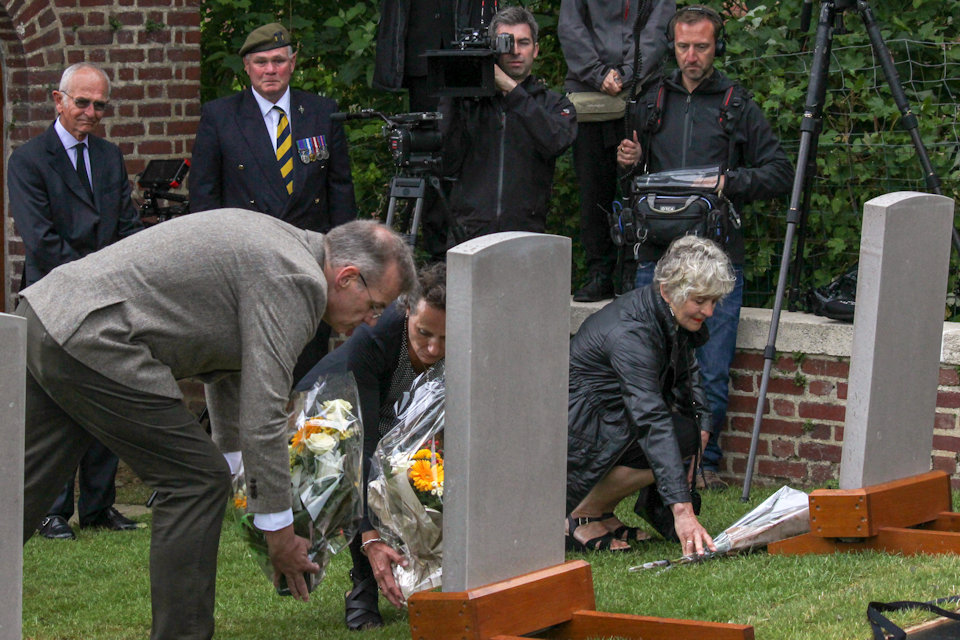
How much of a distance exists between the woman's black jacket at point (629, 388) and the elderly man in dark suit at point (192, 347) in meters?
1.66

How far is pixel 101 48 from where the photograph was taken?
7.95 metres

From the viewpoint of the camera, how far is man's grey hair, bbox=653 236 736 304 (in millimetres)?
5500

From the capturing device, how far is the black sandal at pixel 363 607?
4.79 meters

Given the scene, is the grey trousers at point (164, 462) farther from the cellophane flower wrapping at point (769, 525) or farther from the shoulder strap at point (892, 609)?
the cellophane flower wrapping at point (769, 525)

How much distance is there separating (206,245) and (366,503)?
3.84 ft

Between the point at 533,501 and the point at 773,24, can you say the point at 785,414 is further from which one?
the point at 533,501

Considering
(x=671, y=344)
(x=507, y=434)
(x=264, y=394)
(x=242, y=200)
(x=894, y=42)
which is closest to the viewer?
(x=264, y=394)

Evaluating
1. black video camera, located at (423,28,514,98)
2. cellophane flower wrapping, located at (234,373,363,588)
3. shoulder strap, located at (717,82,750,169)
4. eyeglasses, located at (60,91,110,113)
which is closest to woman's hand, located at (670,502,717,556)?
cellophane flower wrapping, located at (234,373,363,588)

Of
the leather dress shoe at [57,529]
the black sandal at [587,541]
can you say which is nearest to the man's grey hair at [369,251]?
the black sandal at [587,541]

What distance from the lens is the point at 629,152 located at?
Result: 7.23m

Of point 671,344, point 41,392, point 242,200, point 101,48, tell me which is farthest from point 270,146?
point 41,392

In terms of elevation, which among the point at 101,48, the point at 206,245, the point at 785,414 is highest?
the point at 101,48

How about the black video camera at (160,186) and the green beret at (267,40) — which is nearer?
the green beret at (267,40)

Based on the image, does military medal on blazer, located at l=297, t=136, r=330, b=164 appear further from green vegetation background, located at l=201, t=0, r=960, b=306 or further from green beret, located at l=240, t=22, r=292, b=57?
green vegetation background, located at l=201, t=0, r=960, b=306
